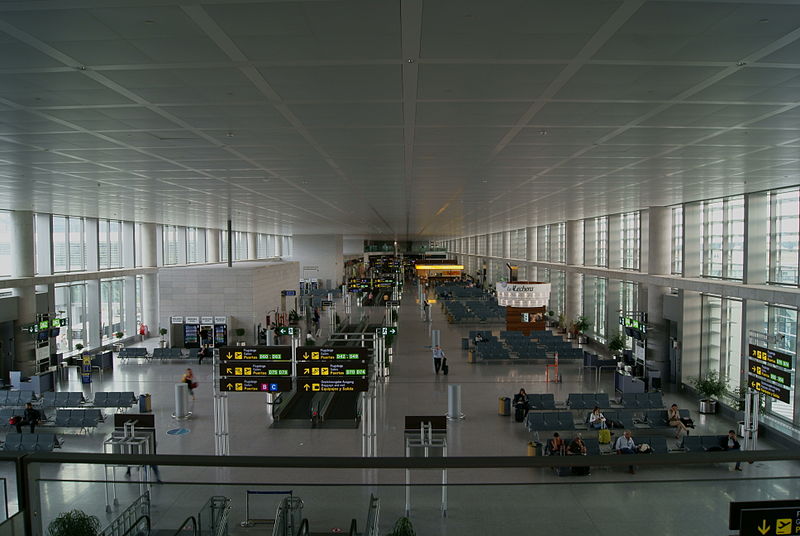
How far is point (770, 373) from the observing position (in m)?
13.9

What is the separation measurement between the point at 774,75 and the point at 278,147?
Answer: 7.59 meters

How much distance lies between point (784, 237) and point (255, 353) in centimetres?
1582

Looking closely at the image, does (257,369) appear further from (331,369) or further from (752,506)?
(752,506)

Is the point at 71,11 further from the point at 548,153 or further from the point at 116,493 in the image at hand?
the point at 548,153

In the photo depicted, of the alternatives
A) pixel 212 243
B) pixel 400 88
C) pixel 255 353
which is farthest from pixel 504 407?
pixel 212 243

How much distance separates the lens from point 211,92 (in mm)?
6340

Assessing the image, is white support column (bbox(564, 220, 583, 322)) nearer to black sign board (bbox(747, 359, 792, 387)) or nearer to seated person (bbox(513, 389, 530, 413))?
seated person (bbox(513, 389, 530, 413))

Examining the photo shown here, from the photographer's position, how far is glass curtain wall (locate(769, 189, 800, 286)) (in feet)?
50.5

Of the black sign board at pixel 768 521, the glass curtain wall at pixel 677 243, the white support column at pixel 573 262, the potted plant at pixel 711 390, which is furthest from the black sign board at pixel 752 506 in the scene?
the white support column at pixel 573 262

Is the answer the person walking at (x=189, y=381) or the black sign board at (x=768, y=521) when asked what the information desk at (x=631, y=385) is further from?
the black sign board at (x=768, y=521)

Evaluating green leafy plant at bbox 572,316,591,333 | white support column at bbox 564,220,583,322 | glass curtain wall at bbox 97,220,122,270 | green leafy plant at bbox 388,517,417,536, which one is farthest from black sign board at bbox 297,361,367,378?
glass curtain wall at bbox 97,220,122,270

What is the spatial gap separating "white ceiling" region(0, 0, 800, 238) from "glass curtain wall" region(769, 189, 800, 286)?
394 centimetres

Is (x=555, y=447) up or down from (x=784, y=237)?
down

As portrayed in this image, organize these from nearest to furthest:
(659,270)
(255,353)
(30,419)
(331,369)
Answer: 1. (331,369)
2. (255,353)
3. (30,419)
4. (659,270)
